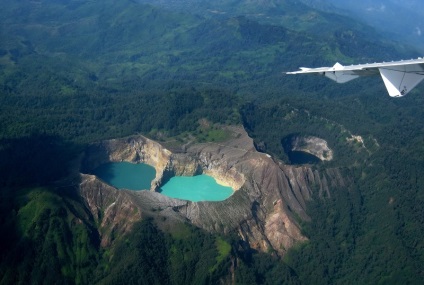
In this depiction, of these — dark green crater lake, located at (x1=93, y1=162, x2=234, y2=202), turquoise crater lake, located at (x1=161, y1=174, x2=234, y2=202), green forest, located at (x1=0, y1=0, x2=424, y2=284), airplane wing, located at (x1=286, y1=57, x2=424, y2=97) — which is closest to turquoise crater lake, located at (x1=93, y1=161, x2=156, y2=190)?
dark green crater lake, located at (x1=93, y1=162, x2=234, y2=202)

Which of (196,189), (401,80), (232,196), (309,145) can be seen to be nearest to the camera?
(401,80)

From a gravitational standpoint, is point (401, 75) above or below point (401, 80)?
above

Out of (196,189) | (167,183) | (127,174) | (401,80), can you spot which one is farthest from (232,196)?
(401,80)

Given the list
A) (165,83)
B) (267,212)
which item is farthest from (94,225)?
(165,83)

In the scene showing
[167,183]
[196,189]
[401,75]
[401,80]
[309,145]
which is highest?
[401,75]

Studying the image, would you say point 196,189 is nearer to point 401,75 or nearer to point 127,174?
point 127,174

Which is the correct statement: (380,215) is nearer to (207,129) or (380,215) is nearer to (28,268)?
(207,129)

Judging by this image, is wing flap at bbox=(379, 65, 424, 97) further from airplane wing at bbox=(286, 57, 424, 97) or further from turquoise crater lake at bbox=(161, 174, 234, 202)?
turquoise crater lake at bbox=(161, 174, 234, 202)
